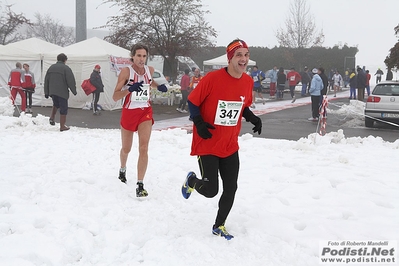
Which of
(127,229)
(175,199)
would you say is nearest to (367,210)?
(175,199)

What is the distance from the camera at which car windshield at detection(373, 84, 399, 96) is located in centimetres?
1355

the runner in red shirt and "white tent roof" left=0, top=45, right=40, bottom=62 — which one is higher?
"white tent roof" left=0, top=45, right=40, bottom=62

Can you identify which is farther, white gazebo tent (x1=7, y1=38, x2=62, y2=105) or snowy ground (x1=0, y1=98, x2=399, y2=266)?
white gazebo tent (x1=7, y1=38, x2=62, y2=105)

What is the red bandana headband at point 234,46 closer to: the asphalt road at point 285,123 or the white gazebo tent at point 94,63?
the asphalt road at point 285,123

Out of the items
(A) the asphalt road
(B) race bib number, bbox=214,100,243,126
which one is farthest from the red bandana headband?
(A) the asphalt road

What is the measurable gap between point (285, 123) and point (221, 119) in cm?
1084

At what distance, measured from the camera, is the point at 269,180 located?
20.0 ft

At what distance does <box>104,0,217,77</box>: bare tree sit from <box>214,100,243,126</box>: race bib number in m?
23.7

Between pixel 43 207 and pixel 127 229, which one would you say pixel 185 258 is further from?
pixel 43 207

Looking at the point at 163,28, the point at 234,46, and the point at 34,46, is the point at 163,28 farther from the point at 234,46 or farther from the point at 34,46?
the point at 234,46

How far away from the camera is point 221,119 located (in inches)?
157

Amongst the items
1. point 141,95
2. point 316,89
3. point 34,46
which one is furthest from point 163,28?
point 141,95

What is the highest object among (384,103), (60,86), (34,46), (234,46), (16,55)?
(34,46)

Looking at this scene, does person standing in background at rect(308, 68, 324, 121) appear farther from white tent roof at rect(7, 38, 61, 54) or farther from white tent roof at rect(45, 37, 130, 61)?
white tent roof at rect(7, 38, 61, 54)
